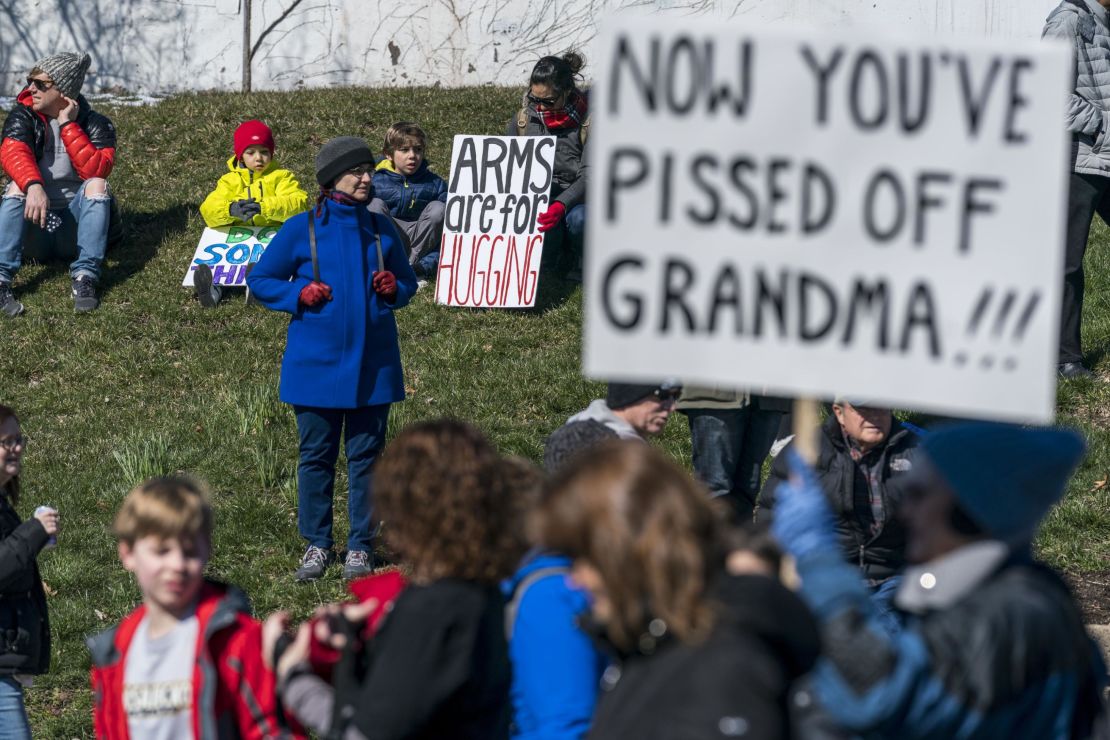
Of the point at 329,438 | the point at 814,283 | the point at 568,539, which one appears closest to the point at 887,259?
the point at 814,283

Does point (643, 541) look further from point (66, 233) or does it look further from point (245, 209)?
point (66, 233)

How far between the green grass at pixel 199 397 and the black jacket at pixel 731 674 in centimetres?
425

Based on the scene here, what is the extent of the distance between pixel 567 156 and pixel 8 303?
167 inches

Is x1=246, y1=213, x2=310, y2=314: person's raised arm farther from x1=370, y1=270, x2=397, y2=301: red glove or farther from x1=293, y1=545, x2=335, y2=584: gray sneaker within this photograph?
x1=293, y1=545, x2=335, y2=584: gray sneaker

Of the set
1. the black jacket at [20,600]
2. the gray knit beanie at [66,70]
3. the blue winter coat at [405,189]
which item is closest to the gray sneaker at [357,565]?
the black jacket at [20,600]

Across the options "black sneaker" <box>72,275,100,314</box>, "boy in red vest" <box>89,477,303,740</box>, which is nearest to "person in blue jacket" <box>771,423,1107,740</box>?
"boy in red vest" <box>89,477,303,740</box>

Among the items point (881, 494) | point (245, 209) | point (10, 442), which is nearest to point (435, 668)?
point (10, 442)

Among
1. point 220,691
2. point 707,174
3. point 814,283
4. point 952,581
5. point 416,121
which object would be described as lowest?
point 220,691

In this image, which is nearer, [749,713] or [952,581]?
[749,713]

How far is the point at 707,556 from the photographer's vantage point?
2.72m

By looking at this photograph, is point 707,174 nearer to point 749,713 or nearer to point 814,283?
point 814,283

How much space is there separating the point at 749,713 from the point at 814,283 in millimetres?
962

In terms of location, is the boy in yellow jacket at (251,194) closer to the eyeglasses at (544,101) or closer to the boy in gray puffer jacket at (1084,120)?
the eyeglasses at (544,101)

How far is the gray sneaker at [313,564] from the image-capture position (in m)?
7.50
